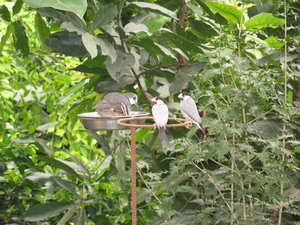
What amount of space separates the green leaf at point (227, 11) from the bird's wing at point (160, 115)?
1.84 feet

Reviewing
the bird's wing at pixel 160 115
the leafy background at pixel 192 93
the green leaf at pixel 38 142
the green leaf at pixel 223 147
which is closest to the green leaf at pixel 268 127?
the leafy background at pixel 192 93

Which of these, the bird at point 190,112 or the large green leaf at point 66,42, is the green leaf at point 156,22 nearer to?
the large green leaf at point 66,42

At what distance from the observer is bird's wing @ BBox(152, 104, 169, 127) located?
79cm

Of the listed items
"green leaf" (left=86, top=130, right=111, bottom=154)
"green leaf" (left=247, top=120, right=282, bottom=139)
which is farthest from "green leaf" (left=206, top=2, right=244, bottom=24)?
"green leaf" (left=86, top=130, right=111, bottom=154)

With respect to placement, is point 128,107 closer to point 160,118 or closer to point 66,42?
point 160,118

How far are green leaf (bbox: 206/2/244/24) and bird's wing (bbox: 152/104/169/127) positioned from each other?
0.56 metres

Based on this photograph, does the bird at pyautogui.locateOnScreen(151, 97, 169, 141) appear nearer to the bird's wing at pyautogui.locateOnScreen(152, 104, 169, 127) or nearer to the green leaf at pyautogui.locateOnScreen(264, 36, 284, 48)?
the bird's wing at pyautogui.locateOnScreen(152, 104, 169, 127)

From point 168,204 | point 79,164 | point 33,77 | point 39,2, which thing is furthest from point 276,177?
point 33,77

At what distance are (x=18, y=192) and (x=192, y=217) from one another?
1091mm

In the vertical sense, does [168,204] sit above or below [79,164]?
above

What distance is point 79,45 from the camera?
117 centimetres

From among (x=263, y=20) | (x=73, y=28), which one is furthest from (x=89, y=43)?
(x=263, y=20)

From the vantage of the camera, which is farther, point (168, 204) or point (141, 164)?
point (141, 164)

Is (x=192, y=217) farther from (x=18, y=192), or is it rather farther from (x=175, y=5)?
(x=18, y=192)
